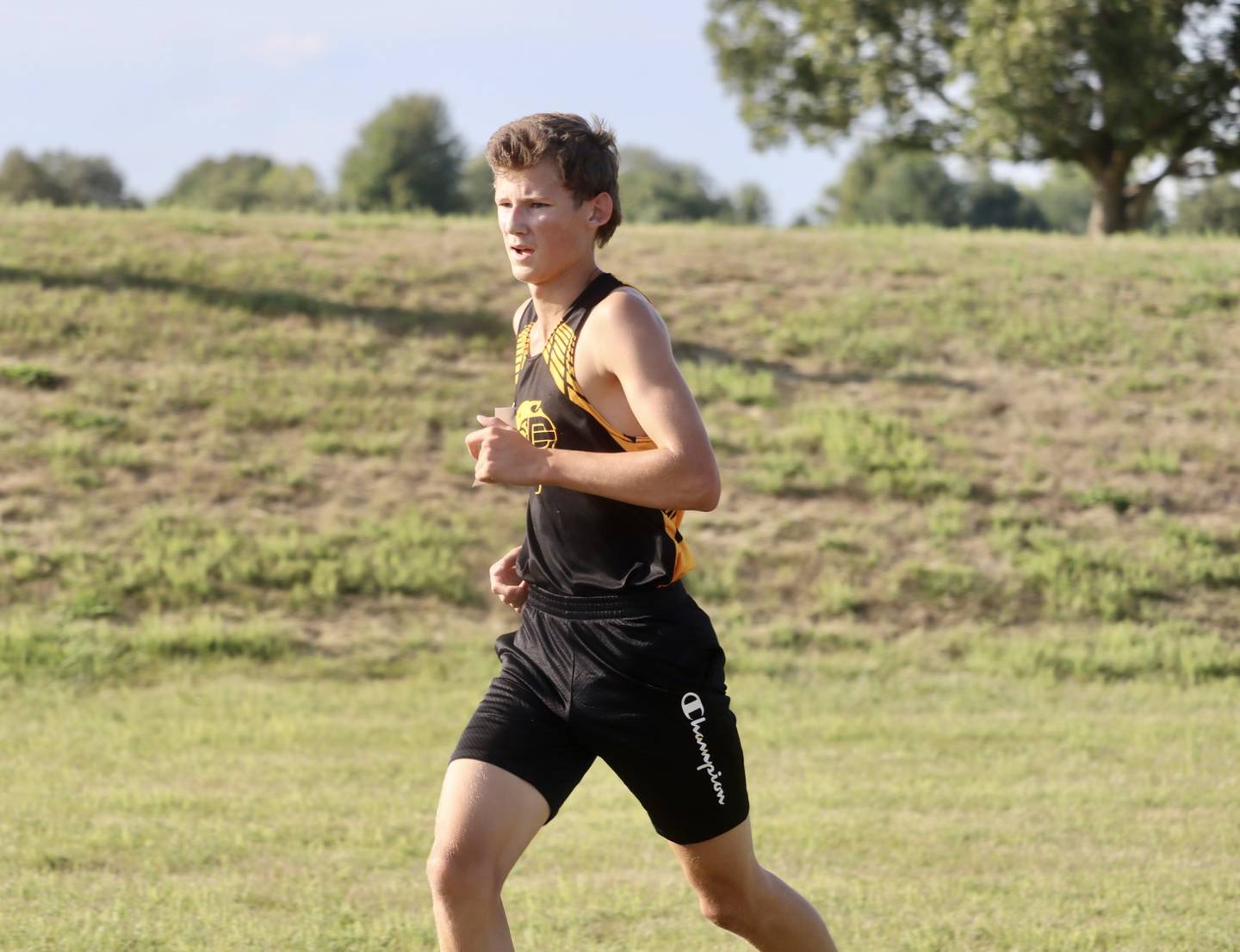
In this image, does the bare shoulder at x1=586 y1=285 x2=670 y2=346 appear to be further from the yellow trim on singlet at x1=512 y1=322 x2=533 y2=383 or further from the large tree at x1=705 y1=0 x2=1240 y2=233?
the large tree at x1=705 y1=0 x2=1240 y2=233

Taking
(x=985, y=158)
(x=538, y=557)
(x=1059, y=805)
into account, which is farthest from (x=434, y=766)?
(x=985, y=158)

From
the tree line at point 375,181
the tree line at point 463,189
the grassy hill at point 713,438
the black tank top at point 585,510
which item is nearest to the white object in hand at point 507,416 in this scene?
the black tank top at point 585,510

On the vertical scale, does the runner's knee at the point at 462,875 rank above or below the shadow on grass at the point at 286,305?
below

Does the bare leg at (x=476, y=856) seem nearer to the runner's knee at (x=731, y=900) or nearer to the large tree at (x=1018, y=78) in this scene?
the runner's knee at (x=731, y=900)

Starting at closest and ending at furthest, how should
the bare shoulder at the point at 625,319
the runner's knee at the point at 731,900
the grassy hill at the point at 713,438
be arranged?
the bare shoulder at the point at 625,319, the runner's knee at the point at 731,900, the grassy hill at the point at 713,438

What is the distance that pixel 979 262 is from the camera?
19516mm

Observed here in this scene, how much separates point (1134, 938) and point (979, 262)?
15382mm

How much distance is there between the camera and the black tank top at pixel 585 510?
3.53m

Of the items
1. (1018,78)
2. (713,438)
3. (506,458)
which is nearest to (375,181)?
(1018,78)

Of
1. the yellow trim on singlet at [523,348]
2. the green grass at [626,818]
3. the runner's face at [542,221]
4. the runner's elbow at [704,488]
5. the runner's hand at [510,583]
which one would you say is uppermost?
the runner's face at [542,221]

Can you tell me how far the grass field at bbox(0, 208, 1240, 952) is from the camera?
588 cm

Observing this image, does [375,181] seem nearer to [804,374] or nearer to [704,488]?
[804,374]

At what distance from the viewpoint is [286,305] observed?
1683cm

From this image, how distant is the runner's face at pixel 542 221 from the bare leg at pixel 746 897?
1.45m
